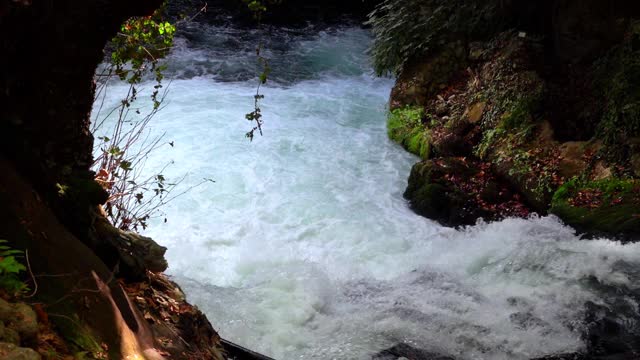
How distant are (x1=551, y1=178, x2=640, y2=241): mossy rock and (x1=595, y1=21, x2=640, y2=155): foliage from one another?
0.68 metres

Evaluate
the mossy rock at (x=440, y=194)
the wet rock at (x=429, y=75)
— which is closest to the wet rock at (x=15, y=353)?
the mossy rock at (x=440, y=194)

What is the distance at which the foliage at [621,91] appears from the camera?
7.32 m

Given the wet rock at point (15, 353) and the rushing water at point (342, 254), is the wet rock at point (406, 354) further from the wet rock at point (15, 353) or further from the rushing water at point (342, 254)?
the wet rock at point (15, 353)

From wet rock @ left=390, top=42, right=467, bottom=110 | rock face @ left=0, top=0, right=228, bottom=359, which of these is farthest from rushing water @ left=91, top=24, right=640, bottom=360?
rock face @ left=0, top=0, right=228, bottom=359

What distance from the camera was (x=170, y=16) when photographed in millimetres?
17641

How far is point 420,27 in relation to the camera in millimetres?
11508

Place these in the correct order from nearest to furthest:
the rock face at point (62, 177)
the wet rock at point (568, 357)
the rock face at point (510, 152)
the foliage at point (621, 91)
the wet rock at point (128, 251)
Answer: the rock face at point (62, 177) → the wet rock at point (128, 251) → the wet rock at point (568, 357) → the rock face at point (510, 152) → the foliage at point (621, 91)

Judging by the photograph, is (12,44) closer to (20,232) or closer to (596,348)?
(20,232)

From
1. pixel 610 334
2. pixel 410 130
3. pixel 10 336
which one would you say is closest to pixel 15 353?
pixel 10 336

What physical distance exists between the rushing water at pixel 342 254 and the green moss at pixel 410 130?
29 centimetres

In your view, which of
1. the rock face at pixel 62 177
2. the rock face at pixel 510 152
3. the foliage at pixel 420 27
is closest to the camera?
the rock face at pixel 62 177

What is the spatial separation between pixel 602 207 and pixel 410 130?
458cm

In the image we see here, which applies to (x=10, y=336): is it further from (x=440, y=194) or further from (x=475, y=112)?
(x=475, y=112)

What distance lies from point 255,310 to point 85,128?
3.03 meters
